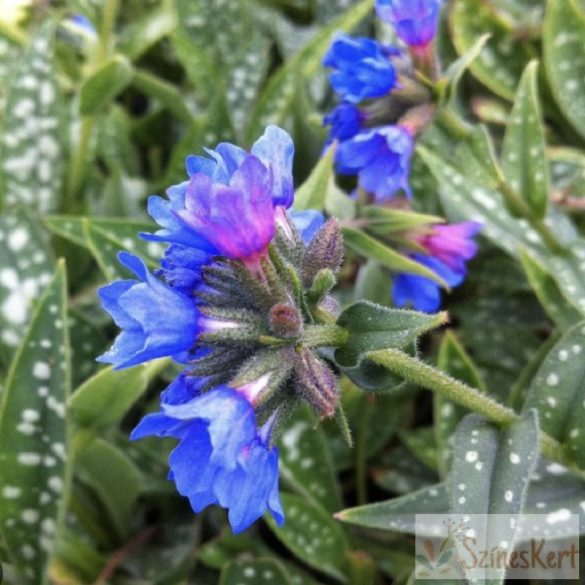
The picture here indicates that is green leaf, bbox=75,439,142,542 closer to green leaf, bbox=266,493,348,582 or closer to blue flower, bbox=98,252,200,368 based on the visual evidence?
green leaf, bbox=266,493,348,582

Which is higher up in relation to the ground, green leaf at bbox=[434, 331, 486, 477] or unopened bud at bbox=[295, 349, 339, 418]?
unopened bud at bbox=[295, 349, 339, 418]

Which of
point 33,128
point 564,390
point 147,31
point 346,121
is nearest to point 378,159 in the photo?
point 346,121

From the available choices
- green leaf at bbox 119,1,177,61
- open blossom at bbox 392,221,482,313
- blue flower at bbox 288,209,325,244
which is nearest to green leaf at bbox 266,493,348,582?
open blossom at bbox 392,221,482,313

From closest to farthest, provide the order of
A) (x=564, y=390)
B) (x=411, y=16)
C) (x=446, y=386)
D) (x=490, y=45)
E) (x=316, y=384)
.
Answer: (x=316, y=384) → (x=446, y=386) → (x=564, y=390) → (x=411, y=16) → (x=490, y=45)

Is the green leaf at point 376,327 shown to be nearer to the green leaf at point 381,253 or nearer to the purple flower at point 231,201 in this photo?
the purple flower at point 231,201

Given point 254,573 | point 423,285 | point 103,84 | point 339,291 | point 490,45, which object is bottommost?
point 254,573
